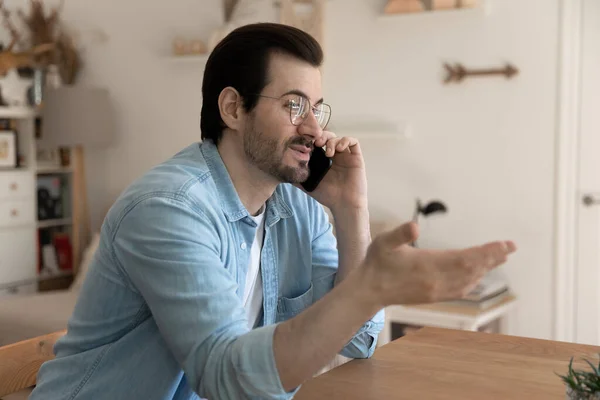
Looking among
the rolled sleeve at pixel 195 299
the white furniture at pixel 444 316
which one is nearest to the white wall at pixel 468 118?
the white furniture at pixel 444 316

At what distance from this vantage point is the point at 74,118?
435 centimetres

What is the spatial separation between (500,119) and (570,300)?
88 cm

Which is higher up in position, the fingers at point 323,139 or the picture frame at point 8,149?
the picture frame at point 8,149

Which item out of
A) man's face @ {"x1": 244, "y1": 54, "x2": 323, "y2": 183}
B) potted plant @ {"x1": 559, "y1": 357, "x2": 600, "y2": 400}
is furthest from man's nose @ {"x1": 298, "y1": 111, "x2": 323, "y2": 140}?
potted plant @ {"x1": 559, "y1": 357, "x2": 600, "y2": 400}

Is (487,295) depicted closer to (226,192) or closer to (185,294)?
(226,192)

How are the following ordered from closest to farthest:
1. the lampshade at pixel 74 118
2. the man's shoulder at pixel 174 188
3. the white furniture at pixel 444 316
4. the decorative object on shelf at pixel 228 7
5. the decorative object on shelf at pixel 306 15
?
the man's shoulder at pixel 174 188, the white furniture at pixel 444 316, the decorative object on shelf at pixel 306 15, the decorative object on shelf at pixel 228 7, the lampshade at pixel 74 118

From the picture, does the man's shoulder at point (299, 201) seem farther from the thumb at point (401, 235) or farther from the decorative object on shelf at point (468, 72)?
the decorative object on shelf at point (468, 72)

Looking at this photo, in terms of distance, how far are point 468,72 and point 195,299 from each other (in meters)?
2.68

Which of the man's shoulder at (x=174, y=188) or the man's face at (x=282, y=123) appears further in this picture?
the man's face at (x=282, y=123)

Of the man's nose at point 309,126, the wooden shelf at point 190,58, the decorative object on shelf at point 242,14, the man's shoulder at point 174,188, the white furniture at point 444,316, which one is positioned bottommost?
the white furniture at point 444,316

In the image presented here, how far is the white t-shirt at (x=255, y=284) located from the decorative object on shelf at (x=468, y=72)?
2227 millimetres

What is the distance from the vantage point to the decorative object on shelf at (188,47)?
14.0 feet

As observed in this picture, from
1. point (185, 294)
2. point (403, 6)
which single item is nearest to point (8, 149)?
point (403, 6)

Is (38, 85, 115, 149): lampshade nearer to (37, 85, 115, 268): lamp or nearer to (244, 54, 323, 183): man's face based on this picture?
(37, 85, 115, 268): lamp
